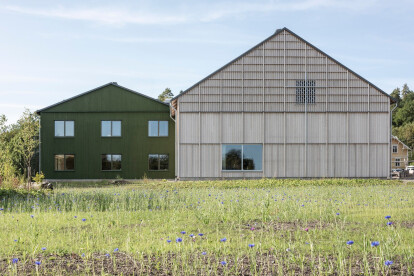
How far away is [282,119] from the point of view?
91.7 feet

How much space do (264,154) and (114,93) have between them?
1212 cm

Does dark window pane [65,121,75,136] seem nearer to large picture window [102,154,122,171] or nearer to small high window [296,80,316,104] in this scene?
large picture window [102,154,122,171]

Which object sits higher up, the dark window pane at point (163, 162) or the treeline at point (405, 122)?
the treeline at point (405, 122)

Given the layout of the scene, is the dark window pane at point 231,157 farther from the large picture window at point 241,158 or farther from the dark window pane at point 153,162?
the dark window pane at point 153,162

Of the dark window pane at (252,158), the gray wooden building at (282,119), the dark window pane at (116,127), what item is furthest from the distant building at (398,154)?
the dark window pane at (116,127)

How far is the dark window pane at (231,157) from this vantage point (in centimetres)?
2770

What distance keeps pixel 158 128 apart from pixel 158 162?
2466 mm

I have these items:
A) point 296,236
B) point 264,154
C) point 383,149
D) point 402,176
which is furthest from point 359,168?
point 296,236

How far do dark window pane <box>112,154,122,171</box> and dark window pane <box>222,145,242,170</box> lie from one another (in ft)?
28.2

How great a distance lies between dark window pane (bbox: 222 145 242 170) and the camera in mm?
27703

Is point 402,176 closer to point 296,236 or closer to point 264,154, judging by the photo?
point 264,154

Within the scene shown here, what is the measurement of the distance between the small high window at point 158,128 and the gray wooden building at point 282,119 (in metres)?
5.02

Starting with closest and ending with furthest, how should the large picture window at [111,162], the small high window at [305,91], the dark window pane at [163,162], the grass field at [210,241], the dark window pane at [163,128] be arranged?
the grass field at [210,241] < the small high window at [305,91] < the large picture window at [111,162] < the dark window pane at [163,162] < the dark window pane at [163,128]

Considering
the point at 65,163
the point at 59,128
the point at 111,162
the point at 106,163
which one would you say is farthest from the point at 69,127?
the point at 111,162
